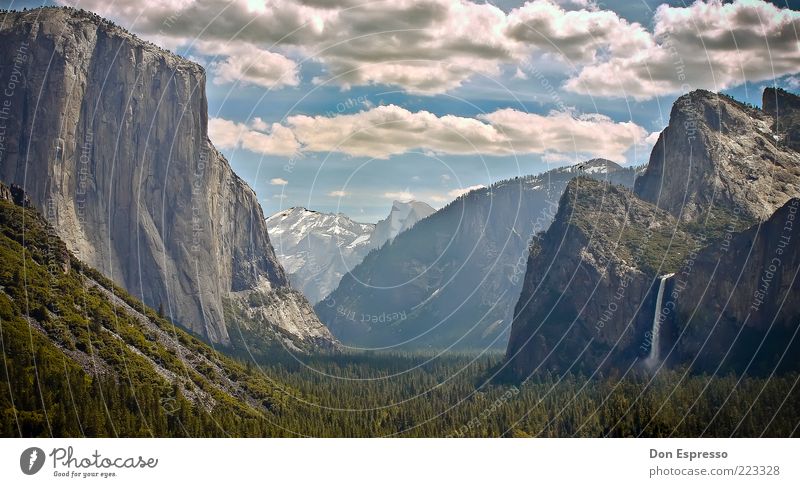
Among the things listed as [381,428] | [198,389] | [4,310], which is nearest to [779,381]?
[381,428]

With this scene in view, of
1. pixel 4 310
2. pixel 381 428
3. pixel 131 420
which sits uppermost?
pixel 4 310

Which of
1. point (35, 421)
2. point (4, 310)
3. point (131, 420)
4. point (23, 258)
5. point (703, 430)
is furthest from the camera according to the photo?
point (23, 258)

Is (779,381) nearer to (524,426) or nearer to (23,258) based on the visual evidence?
(524,426)

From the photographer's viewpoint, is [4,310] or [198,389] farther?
[198,389]

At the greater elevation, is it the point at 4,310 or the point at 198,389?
the point at 4,310

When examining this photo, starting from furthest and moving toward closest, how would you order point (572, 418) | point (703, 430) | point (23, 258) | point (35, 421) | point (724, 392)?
point (572, 418) → point (724, 392) → point (23, 258) → point (703, 430) → point (35, 421)
